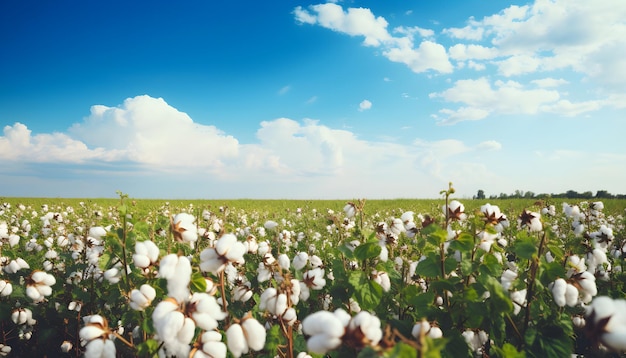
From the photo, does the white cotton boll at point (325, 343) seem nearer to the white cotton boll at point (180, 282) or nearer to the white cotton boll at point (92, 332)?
the white cotton boll at point (180, 282)

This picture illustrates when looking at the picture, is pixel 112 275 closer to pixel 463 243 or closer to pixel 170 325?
pixel 170 325

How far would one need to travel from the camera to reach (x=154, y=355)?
225 cm

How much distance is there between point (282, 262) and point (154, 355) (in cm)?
143

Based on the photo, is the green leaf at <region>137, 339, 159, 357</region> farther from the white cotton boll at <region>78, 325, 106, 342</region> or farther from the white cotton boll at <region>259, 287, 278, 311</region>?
the white cotton boll at <region>259, 287, 278, 311</region>

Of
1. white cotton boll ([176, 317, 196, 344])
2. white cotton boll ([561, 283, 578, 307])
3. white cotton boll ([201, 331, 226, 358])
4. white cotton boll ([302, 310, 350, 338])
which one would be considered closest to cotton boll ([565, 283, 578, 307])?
white cotton boll ([561, 283, 578, 307])

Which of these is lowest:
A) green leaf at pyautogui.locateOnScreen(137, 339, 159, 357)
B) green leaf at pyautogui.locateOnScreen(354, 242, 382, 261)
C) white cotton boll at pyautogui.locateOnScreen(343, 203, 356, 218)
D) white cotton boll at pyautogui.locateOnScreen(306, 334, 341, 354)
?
green leaf at pyautogui.locateOnScreen(137, 339, 159, 357)

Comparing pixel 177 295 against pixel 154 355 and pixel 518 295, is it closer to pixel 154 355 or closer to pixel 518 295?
pixel 154 355

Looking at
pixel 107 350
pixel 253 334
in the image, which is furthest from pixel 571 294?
pixel 107 350

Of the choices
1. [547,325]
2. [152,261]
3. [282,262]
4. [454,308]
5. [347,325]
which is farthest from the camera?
[282,262]

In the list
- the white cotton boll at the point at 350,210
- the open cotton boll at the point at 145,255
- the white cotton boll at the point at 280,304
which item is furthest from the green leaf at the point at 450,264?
the open cotton boll at the point at 145,255

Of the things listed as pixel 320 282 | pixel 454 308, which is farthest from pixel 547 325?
pixel 320 282

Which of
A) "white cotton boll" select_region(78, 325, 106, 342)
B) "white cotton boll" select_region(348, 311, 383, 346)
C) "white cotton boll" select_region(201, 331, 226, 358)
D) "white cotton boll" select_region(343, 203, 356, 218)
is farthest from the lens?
"white cotton boll" select_region(343, 203, 356, 218)

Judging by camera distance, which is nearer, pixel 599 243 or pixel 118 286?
pixel 118 286

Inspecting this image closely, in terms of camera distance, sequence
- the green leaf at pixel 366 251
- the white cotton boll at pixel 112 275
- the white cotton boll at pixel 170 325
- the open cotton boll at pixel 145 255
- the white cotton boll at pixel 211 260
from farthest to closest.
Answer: the white cotton boll at pixel 112 275
the green leaf at pixel 366 251
the open cotton boll at pixel 145 255
the white cotton boll at pixel 211 260
the white cotton boll at pixel 170 325
